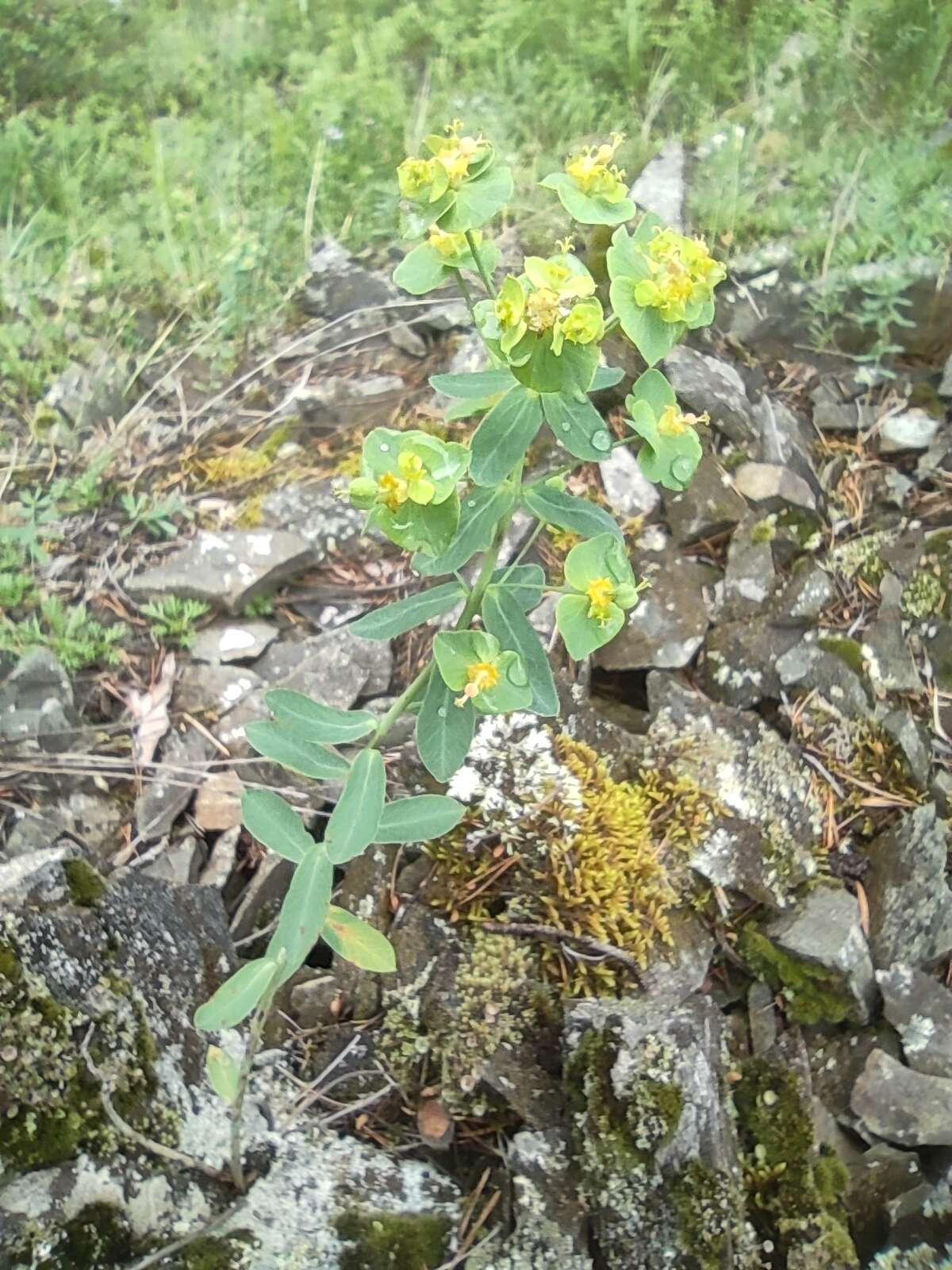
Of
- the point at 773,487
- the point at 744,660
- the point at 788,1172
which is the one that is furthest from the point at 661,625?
the point at 788,1172

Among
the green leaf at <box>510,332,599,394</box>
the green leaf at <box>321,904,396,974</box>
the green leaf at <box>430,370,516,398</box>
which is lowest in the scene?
the green leaf at <box>321,904,396,974</box>

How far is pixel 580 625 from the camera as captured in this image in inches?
53.7

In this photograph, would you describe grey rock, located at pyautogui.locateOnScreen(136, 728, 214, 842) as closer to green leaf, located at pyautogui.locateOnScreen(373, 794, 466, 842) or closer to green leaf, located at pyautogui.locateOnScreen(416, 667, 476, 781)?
green leaf, located at pyautogui.locateOnScreen(373, 794, 466, 842)

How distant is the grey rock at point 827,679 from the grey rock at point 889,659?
0.22 ft

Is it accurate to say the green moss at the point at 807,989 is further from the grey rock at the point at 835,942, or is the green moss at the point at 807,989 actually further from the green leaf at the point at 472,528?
the green leaf at the point at 472,528

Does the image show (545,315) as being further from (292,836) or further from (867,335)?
(867,335)

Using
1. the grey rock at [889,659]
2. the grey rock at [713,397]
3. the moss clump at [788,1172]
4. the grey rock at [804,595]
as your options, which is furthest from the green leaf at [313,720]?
the grey rock at [713,397]

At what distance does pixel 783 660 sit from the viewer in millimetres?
2355

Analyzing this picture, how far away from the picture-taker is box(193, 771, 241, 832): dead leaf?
2234 mm

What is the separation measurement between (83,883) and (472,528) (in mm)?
995

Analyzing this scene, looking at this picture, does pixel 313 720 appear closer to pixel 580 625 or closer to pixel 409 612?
pixel 409 612

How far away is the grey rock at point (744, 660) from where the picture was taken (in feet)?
7.69

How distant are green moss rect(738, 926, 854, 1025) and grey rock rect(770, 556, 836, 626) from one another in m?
0.85

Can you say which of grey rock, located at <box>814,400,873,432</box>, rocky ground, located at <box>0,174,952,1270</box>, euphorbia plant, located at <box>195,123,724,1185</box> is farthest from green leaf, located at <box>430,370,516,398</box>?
grey rock, located at <box>814,400,873,432</box>
